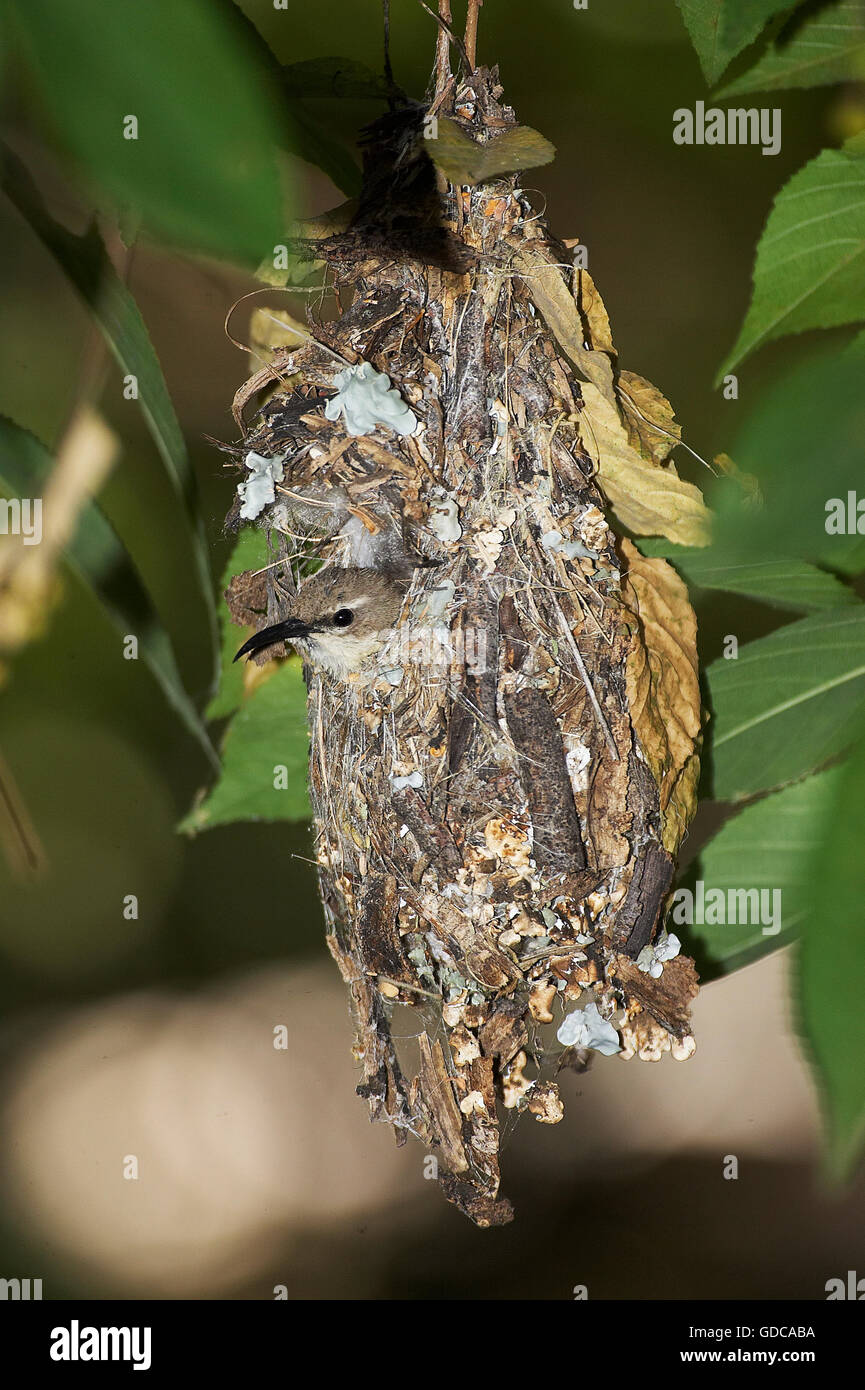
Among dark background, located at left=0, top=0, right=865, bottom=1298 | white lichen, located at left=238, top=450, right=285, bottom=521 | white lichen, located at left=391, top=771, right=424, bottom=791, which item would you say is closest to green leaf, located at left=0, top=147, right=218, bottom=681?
white lichen, located at left=238, top=450, right=285, bottom=521

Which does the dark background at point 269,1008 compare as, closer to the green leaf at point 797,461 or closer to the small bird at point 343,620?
the small bird at point 343,620

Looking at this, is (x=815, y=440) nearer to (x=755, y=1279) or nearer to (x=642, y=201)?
(x=642, y=201)

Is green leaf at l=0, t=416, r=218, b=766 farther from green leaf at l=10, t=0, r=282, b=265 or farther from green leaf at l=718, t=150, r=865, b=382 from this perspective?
green leaf at l=10, t=0, r=282, b=265

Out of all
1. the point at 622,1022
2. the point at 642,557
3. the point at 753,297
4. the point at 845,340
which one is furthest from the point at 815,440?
the point at 622,1022

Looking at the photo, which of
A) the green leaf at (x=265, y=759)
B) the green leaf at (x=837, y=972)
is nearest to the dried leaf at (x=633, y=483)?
the green leaf at (x=265, y=759)

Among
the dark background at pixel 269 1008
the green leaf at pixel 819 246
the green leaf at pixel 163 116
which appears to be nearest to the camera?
the green leaf at pixel 163 116

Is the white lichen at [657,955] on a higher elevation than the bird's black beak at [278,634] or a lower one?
lower

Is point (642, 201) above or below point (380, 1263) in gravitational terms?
above
